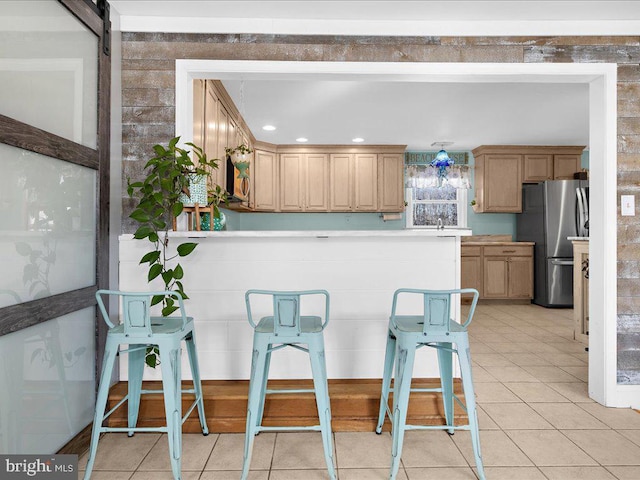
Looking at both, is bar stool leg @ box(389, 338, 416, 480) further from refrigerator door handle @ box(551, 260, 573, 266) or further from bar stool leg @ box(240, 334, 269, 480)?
refrigerator door handle @ box(551, 260, 573, 266)

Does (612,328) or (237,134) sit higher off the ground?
(237,134)

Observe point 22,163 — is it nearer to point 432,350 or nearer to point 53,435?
point 53,435

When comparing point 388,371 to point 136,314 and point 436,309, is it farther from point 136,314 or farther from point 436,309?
point 136,314

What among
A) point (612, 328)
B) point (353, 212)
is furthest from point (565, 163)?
point (612, 328)

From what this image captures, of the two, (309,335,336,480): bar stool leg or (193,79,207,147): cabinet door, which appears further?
(193,79,207,147): cabinet door

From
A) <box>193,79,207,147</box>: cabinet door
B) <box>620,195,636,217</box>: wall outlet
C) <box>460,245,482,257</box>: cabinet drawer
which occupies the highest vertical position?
<box>193,79,207,147</box>: cabinet door

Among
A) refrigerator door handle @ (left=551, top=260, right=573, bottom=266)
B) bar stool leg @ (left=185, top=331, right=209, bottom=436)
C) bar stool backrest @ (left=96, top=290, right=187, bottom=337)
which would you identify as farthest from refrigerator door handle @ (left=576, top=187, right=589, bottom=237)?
bar stool backrest @ (left=96, top=290, right=187, bottom=337)

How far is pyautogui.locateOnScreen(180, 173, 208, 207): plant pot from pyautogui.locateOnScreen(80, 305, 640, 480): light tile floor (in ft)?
4.22

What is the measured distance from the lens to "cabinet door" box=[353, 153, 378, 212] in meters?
6.41

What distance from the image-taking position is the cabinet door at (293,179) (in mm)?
6402

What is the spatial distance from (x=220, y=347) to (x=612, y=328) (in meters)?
2.40

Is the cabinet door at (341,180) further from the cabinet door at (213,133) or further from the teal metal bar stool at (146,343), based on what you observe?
the teal metal bar stool at (146,343)

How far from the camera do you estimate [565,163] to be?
6.41 m

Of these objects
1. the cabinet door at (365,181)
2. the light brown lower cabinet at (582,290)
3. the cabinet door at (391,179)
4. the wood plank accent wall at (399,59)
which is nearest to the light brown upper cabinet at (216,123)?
the wood plank accent wall at (399,59)
